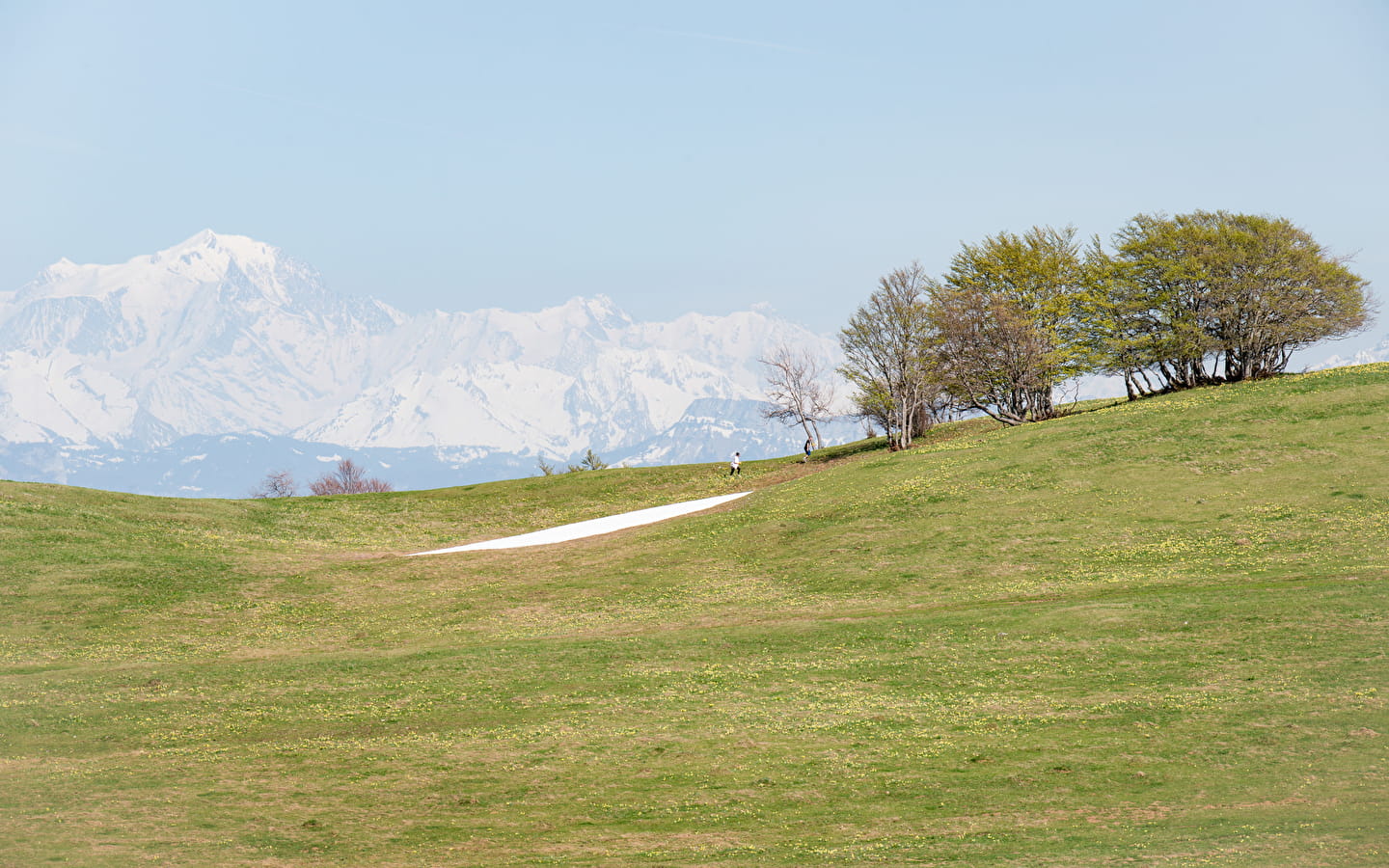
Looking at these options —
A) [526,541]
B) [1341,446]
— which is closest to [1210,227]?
[1341,446]

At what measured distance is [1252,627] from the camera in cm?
3019

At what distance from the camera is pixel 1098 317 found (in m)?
93.6

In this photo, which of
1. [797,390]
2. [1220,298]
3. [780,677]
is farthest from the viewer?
[797,390]

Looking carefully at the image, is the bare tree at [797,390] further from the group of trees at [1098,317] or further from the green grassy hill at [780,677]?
the green grassy hill at [780,677]

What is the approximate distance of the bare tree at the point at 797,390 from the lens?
110 m

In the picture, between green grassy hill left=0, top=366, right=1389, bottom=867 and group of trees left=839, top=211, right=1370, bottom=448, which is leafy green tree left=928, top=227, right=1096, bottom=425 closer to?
group of trees left=839, top=211, right=1370, bottom=448

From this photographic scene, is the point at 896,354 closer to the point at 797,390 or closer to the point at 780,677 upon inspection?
the point at 797,390

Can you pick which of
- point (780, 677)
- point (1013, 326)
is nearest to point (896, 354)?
point (1013, 326)

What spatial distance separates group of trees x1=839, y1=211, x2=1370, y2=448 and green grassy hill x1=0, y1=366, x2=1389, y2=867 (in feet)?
77.8

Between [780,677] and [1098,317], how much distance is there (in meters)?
72.6

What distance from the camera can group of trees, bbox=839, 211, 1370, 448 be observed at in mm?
83625

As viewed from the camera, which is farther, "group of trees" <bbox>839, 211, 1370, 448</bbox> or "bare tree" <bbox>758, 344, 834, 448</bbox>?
"bare tree" <bbox>758, 344, 834, 448</bbox>

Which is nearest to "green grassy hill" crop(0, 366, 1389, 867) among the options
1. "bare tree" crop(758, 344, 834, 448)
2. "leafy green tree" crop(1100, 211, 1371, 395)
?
"leafy green tree" crop(1100, 211, 1371, 395)

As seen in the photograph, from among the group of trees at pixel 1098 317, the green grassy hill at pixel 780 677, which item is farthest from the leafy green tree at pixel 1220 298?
the green grassy hill at pixel 780 677
